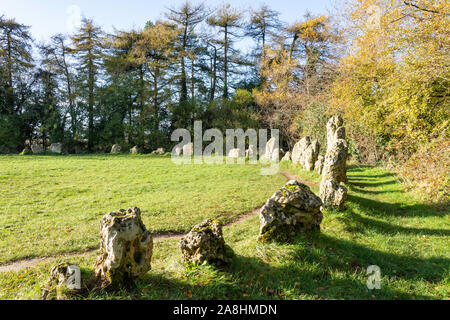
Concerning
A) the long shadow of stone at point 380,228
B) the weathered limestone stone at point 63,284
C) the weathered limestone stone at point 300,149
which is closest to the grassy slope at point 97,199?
the weathered limestone stone at point 63,284

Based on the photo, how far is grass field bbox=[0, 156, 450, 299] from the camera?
3.57m

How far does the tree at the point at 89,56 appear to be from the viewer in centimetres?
2569

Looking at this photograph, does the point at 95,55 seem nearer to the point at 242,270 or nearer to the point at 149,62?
the point at 149,62

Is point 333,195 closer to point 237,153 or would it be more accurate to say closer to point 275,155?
point 275,155

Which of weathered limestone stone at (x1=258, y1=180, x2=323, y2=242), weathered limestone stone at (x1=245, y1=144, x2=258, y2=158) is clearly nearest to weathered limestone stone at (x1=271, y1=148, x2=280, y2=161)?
weathered limestone stone at (x1=245, y1=144, x2=258, y2=158)

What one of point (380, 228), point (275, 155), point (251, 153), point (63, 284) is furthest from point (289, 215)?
point (251, 153)

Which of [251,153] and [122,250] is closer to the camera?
[122,250]

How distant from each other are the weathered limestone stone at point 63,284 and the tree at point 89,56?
1015 inches

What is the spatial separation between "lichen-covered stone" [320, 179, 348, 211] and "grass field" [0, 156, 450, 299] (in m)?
0.26

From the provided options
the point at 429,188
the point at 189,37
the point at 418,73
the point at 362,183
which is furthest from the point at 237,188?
the point at 189,37

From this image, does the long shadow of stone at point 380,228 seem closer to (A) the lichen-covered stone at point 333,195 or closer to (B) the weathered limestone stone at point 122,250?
(A) the lichen-covered stone at point 333,195

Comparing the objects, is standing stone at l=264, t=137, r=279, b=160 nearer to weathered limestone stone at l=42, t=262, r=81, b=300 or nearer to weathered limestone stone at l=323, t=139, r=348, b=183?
weathered limestone stone at l=323, t=139, r=348, b=183

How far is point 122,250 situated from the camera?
3.19 m

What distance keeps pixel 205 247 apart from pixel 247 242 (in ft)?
4.70
